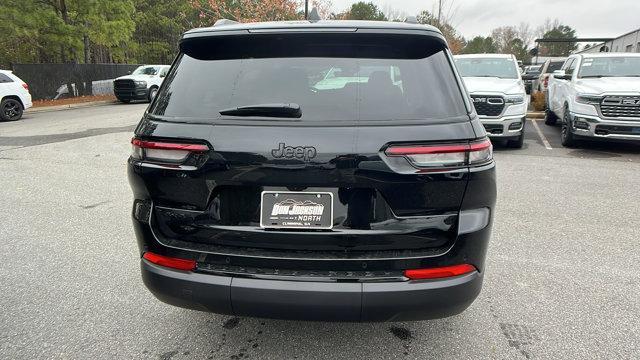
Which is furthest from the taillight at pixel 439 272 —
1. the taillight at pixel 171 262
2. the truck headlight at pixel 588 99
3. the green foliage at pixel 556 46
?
the green foliage at pixel 556 46

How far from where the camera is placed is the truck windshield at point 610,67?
896 centimetres

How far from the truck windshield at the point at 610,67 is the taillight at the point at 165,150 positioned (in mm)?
9750

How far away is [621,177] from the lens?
6.77 meters

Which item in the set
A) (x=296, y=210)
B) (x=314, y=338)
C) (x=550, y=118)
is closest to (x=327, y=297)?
(x=296, y=210)

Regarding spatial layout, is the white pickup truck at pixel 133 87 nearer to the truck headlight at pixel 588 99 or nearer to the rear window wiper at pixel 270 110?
the truck headlight at pixel 588 99

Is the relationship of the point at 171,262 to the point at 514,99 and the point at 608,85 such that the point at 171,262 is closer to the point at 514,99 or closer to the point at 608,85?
the point at 514,99

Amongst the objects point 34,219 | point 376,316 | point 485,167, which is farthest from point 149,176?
point 34,219

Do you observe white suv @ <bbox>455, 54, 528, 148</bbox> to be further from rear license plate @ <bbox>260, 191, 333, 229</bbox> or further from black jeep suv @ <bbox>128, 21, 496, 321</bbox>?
rear license plate @ <bbox>260, 191, 333, 229</bbox>

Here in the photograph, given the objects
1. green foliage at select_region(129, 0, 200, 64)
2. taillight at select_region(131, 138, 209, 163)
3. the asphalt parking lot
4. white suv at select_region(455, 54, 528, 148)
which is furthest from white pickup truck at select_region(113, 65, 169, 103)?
taillight at select_region(131, 138, 209, 163)

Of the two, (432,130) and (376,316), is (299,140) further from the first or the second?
(376,316)

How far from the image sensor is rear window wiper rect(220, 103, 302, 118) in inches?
82.3

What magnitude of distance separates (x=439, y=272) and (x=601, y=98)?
7.90 m

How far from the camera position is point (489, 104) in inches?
332

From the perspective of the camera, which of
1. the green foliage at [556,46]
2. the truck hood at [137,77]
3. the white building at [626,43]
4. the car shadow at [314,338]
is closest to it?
the car shadow at [314,338]
